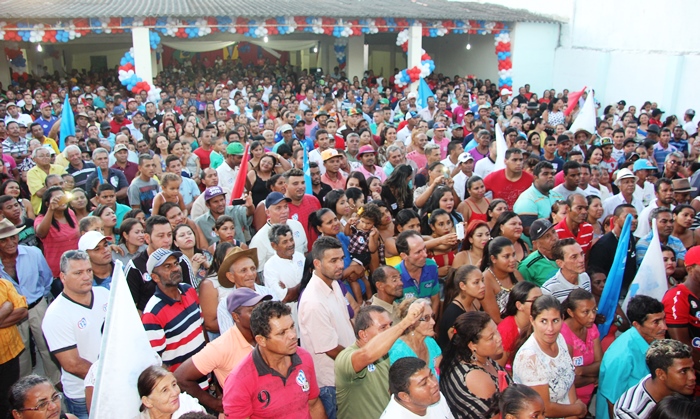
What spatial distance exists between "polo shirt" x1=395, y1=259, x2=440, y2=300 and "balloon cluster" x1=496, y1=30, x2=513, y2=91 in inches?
628

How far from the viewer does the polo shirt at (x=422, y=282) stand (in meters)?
4.56

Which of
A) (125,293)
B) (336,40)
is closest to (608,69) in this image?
(336,40)

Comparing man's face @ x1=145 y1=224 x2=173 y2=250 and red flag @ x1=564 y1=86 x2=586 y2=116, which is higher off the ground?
man's face @ x1=145 y1=224 x2=173 y2=250

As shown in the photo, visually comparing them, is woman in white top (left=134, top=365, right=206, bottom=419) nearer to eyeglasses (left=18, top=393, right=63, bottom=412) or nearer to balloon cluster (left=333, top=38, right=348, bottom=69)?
eyeglasses (left=18, top=393, right=63, bottom=412)

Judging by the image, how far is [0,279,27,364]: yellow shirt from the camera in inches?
159

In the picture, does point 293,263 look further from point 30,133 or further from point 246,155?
point 30,133

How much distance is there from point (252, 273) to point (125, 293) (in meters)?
1.08

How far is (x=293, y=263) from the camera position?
184 inches

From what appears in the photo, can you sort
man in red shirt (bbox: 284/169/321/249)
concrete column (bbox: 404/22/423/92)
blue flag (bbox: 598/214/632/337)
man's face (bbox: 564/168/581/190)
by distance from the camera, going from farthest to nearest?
concrete column (bbox: 404/22/423/92) → man's face (bbox: 564/168/581/190) → man in red shirt (bbox: 284/169/321/249) → blue flag (bbox: 598/214/632/337)

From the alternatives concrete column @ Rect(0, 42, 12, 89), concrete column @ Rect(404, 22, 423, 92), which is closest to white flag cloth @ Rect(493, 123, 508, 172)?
concrete column @ Rect(404, 22, 423, 92)

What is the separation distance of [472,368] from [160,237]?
2.50m

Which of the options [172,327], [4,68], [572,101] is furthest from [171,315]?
[4,68]

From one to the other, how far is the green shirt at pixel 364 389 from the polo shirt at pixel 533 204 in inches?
128

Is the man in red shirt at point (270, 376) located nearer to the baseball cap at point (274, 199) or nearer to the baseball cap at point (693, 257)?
the baseball cap at point (274, 199)
